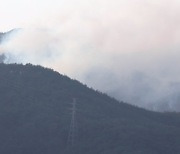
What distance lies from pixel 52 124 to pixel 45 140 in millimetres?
6207

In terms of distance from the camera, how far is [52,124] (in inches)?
7761

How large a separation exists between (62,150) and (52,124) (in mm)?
9799

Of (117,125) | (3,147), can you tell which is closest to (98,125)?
(117,125)

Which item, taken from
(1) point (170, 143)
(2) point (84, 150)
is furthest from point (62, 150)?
(1) point (170, 143)

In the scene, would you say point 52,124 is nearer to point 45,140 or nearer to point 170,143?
point 45,140

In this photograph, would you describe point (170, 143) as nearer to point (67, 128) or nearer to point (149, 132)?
point (149, 132)

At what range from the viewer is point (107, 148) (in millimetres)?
187875

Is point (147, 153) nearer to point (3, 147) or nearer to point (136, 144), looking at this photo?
point (136, 144)

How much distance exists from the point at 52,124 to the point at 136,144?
15024 mm

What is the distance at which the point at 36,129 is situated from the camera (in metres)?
195

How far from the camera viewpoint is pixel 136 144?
189375mm

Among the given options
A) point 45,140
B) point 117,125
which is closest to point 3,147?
point 45,140

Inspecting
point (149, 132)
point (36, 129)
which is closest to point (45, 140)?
point (36, 129)

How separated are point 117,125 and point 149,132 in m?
5.30
